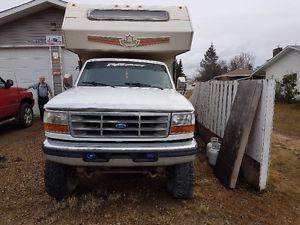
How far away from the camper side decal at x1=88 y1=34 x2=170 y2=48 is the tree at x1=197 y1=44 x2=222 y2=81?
2778 inches

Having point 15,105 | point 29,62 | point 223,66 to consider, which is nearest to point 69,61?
point 29,62

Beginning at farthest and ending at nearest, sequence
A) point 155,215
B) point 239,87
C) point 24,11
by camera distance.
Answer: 1. point 24,11
2. point 239,87
3. point 155,215

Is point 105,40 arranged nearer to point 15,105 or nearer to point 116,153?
point 116,153

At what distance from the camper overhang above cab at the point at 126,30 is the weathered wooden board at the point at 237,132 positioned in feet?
5.69

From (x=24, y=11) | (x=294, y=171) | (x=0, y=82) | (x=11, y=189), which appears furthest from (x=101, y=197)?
(x=24, y=11)

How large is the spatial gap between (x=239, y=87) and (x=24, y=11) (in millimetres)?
10050

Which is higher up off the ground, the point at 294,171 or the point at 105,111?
the point at 105,111

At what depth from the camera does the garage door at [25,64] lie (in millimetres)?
12914

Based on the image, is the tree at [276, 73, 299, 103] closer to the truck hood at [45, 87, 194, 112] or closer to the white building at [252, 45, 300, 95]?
the white building at [252, 45, 300, 95]

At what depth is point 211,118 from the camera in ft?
26.1

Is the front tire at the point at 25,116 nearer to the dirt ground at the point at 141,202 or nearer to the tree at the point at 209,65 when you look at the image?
the dirt ground at the point at 141,202

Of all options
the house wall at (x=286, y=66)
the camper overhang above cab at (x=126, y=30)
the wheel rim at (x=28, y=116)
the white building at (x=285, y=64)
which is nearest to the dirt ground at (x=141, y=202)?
the camper overhang above cab at (x=126, y=30)

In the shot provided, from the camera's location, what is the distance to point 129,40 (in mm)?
6559

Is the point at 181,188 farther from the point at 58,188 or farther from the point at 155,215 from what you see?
the point at 58,188
